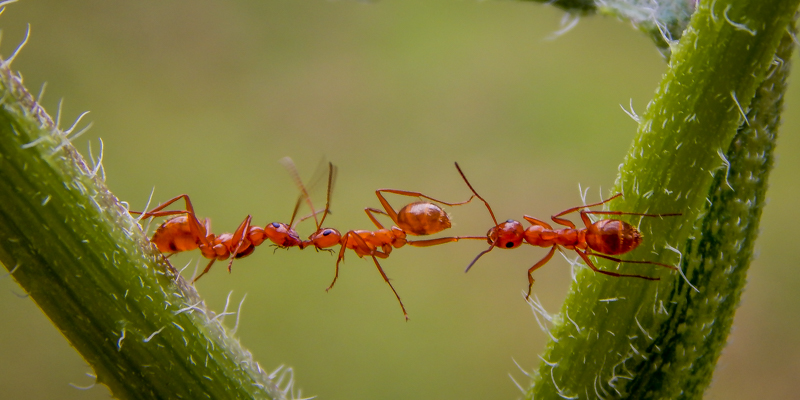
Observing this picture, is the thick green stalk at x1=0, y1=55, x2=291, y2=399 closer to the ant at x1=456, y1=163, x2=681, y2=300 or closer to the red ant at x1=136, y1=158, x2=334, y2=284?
the red ant at x1=136, y1=158, x2=334, y2=284

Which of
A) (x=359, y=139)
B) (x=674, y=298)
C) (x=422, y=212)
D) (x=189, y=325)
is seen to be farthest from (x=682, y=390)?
(x=359, y=139)

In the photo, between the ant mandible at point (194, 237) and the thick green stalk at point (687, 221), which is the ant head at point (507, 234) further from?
the ant mandible at point (194, 237)

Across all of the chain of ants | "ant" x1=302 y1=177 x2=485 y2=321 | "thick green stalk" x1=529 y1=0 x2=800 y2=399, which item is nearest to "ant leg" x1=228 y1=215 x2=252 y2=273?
the chain of ants

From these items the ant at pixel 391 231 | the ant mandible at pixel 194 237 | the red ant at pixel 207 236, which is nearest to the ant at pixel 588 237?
the ant at pixel 391 231

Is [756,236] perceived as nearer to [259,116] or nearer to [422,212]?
[422,212]

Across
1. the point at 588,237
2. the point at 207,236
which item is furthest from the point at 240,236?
the point at 588,237

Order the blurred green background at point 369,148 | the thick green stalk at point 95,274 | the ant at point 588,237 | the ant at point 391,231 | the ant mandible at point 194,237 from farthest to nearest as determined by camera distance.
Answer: the blurred green background at point 369,148
the ant at point 391,231
the ant mandible at point 194,237
the ant at point 588,237
the thick green stalk at point 95,274
